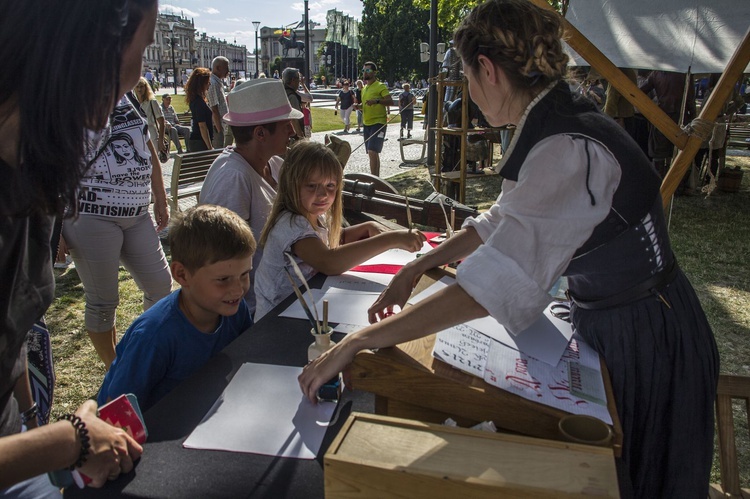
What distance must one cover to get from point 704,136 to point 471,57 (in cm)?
167

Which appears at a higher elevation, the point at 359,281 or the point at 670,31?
the point at 670,31

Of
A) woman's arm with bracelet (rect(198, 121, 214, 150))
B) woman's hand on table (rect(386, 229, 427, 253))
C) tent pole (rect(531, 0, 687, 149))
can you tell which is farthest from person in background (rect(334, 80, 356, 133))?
woman's hand on table (rect(386, 229, 427, 253))

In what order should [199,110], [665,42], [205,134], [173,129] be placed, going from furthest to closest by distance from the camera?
[173,129], [205,134], [199,110], [665,42]

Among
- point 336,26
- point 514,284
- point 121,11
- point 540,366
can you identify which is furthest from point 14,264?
point 336,26

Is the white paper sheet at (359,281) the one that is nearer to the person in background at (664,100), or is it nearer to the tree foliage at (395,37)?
the person in background at (664,100)

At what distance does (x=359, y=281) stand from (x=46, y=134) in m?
1.50

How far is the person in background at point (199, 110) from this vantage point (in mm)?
6473

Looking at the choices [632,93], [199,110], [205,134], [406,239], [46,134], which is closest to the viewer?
[46,134]

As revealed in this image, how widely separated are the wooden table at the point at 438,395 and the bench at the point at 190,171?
3.91m

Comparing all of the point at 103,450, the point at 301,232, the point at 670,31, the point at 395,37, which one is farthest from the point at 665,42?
the point at 395,37

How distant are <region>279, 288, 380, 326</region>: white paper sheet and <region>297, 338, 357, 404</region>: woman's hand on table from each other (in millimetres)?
521

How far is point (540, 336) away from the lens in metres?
1.32

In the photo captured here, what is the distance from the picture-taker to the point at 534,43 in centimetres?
119

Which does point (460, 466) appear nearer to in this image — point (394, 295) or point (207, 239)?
point (394, 295)
